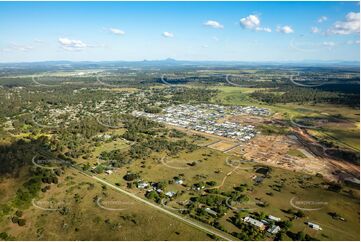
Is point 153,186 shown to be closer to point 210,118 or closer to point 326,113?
point 210,118

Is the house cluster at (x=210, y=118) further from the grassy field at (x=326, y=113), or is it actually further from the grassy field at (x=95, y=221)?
the grassy field at (x=95, y=221)

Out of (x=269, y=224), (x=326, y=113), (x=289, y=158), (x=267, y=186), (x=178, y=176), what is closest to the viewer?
(x=269, y=224)

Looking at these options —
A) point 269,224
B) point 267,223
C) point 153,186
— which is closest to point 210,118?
point 153,186

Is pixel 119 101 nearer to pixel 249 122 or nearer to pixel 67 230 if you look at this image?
pixel 249 122

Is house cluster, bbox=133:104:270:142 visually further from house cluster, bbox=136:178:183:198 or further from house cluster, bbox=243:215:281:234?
house cluster, bbox=243:215:281:234

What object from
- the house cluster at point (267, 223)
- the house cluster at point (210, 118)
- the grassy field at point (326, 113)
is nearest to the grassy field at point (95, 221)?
the house cluster at point (267, 223)

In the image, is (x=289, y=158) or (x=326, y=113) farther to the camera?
(x=326, y=113)

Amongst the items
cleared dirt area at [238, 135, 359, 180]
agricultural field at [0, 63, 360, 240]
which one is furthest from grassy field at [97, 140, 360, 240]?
cleared dirt area at [238, 135, 359, 180]

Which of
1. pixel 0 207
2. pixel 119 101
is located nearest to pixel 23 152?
pixel 0 207
